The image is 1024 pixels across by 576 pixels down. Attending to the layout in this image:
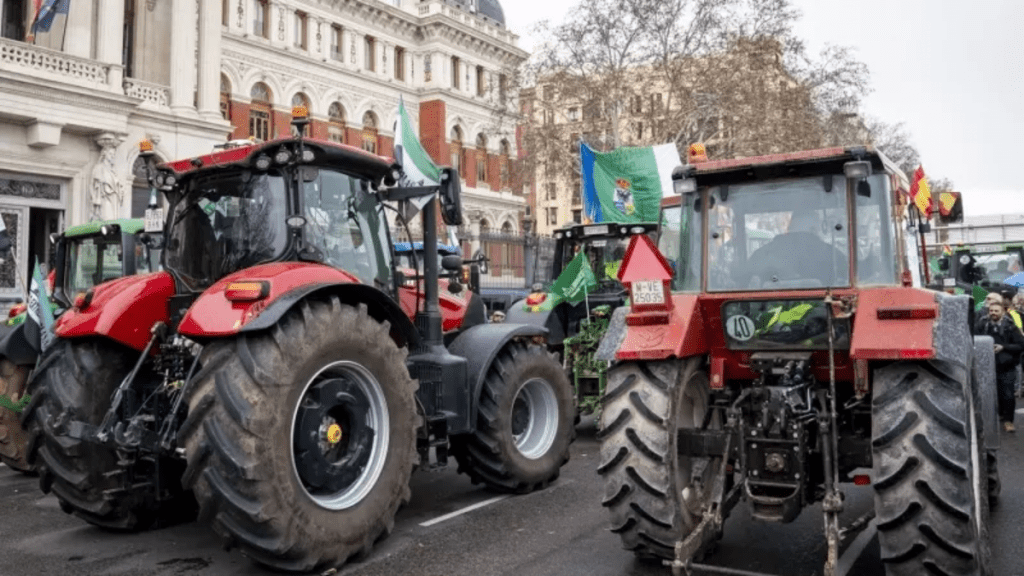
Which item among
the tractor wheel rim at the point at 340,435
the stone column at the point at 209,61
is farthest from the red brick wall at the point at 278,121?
the tractor wheel rim at the point at 340,435

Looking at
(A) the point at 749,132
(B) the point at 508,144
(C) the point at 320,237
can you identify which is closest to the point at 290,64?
(B) the point at 508,144

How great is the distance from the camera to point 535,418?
7.15 meters

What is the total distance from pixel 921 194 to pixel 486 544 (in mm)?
3851

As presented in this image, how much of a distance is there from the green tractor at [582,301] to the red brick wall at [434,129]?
30.3 meters

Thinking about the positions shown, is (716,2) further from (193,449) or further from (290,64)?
(193,449)

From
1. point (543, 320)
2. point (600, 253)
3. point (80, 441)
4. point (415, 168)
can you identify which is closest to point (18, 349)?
point (80, 441)

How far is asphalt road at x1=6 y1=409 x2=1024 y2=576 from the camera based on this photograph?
4.81 m

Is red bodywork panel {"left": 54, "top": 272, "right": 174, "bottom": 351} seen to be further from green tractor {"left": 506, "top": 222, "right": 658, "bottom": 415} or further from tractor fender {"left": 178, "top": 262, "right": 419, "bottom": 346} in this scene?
green tractor {"left": 506, "top": 222, "right": 658, "bottom": 415}

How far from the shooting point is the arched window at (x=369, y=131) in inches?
1503

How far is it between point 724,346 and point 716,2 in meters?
24.1

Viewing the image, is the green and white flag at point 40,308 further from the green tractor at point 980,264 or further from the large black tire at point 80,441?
the green tractor at point 980,264

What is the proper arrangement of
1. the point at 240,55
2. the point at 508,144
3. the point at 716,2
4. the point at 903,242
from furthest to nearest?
the point at 508,144, the point at 240,55, the point at 716,2, the point at 903,242

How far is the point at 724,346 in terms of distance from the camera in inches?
190

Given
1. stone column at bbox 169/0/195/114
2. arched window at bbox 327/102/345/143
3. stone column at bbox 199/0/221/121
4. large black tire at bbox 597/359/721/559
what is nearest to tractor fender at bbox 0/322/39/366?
large black tire at bbox 597/359/721/559
